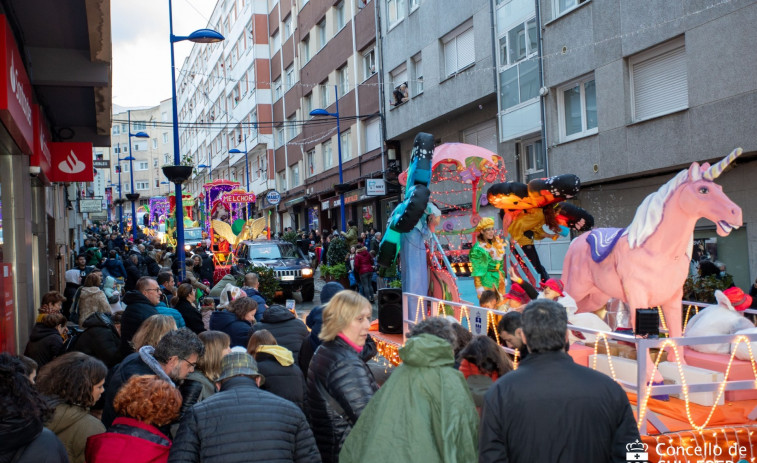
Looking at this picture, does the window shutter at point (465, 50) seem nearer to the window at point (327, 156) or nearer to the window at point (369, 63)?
the window at point (369, 63)

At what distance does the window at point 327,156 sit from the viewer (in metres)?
36.1

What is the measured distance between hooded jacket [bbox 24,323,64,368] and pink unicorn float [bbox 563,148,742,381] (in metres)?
5.52

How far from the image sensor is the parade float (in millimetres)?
5266

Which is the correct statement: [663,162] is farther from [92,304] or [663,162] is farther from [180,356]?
[180,356]

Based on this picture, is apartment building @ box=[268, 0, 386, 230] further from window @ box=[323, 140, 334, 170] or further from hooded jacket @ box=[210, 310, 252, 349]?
hooded jacket @ box=[210, 310, 252, 349]

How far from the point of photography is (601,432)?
126 inches

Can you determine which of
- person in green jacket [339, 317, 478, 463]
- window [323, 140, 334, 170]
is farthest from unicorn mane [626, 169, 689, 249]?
window [323, 140, 334, 170]

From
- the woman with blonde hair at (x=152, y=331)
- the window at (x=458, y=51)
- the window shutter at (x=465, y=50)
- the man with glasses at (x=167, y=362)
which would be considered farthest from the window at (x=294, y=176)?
the man with glasses at (x=167, y=362)

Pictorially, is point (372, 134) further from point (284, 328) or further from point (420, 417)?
point (420, 417)

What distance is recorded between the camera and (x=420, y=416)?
3289 mm

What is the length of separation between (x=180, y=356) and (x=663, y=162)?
41.3 ft

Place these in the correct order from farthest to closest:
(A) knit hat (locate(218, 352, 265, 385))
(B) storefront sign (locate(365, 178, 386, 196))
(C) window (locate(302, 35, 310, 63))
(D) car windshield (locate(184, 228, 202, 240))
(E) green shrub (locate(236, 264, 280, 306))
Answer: (C) window (locate(302, 35, 310, 63)) → (D) car windshield (locate(184, 228, 202, 240)) → (B) storefront sign (locate(365, 178, 386, 196)) → (E) green shrub (locate(236, 264, 280, 306)) → (A) knit hat (locate(218, 352, 265, 385))

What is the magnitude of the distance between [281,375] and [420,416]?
1814 millimetres

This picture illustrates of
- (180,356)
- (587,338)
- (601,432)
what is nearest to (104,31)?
(180,356)
